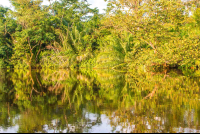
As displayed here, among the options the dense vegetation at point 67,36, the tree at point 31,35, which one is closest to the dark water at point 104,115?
the dense vegetation at point 67,36

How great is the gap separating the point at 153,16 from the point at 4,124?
11613mm

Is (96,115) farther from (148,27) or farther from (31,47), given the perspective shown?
(31,47)

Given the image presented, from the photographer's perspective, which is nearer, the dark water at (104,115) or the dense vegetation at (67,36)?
the dark water at (104,115)

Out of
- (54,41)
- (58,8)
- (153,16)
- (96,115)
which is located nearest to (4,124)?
(96,115)

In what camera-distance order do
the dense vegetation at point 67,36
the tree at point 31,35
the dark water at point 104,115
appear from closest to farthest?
the dark water at point 104,115, the dense vegetation at point 67,36, the tree at point 31,35

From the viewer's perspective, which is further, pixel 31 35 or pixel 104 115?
pixel 31 35

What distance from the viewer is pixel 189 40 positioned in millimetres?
12406

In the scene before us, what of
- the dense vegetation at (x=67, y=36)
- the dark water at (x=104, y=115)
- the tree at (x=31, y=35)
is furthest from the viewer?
the tree at (x=31, y=35)

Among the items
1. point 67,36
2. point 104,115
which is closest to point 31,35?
point 67,36

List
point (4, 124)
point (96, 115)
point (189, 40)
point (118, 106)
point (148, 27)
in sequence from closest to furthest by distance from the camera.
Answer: point (4, 124)
point (96, 115)
point (118, 106)
point (189, 40)
point (148, 27)

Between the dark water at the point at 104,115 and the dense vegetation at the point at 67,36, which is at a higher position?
the dense vegetation at the point at 67,36

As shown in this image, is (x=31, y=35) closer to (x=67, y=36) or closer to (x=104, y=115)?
(x=67, y=36)

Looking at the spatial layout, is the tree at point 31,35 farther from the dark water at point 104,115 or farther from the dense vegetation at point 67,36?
the dark water at point 104,115

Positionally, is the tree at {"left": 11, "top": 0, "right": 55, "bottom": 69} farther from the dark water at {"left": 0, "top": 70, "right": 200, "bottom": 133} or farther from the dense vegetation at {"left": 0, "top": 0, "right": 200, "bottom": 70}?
the dark water at {"left": 0, "top": 70, "right": 200, "bottom": 133}
